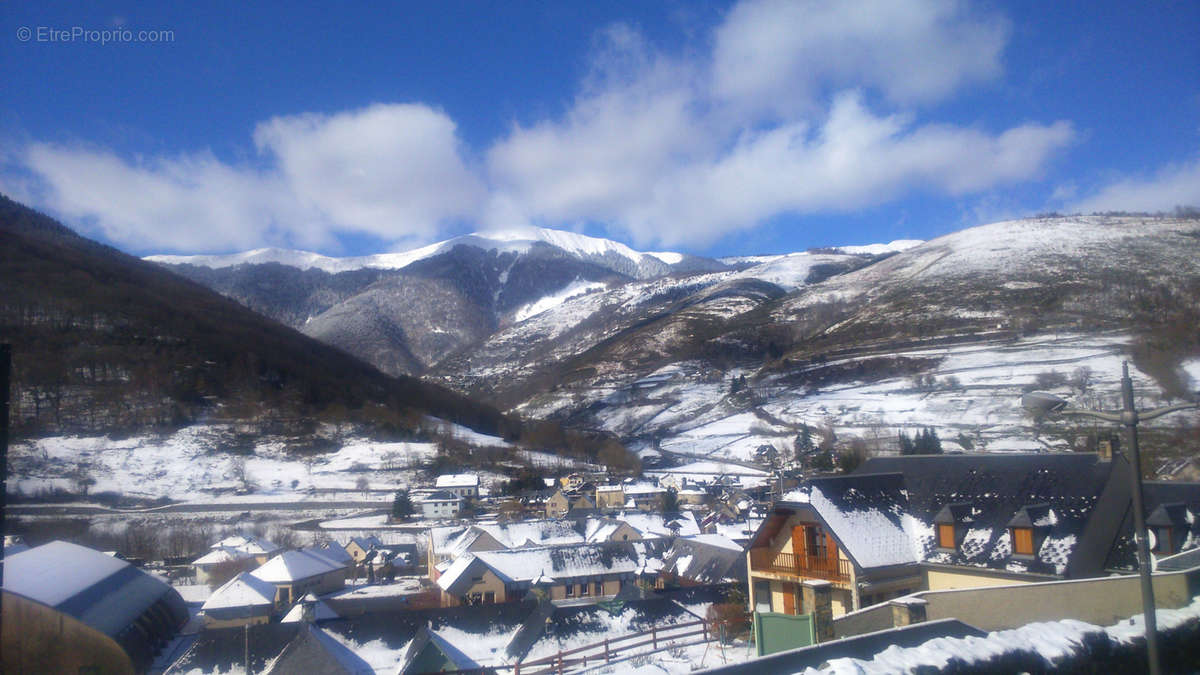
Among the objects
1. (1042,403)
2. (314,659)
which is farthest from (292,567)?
(1042,403)

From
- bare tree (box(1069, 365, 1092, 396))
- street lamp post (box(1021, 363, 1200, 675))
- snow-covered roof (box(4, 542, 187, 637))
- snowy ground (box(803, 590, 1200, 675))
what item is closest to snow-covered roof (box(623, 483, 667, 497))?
bare tree (box(1069, 365, 1092, 396))

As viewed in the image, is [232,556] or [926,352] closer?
[232,556]

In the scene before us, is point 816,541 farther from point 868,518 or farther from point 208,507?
point 208,507

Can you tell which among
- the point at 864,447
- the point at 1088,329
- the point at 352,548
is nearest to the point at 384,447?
the point at 352,548

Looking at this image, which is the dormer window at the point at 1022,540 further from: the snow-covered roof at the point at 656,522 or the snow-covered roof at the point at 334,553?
the snow-covered roof at the point at 334,553

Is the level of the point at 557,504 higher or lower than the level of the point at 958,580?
lower

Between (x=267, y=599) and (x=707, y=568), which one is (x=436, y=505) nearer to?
(x=267, y=599)

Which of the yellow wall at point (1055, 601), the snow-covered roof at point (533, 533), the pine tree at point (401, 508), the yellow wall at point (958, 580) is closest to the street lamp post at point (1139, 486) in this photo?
the yellow wall at point (1055, 601)

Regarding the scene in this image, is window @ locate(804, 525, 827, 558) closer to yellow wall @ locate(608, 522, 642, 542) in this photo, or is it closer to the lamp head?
the lamp head
